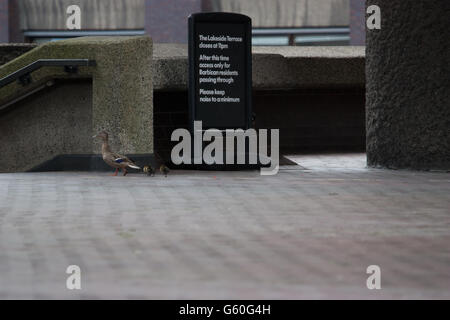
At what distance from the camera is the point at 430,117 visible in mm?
14273

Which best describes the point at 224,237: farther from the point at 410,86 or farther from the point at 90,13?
the point at 90,13

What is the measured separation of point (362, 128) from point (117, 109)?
8290 mm

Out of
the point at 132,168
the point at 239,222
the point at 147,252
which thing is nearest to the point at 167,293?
the point at 147,252

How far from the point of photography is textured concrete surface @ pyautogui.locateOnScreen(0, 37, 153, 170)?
13656mm

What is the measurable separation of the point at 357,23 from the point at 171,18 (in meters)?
4.67

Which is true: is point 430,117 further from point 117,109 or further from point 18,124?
point 18,124

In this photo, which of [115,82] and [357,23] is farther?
[357,23]

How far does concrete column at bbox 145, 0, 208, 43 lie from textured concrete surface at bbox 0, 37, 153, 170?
12.0 metres

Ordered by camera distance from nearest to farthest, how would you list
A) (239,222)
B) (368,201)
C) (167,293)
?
(167,293)
(239,222)
(368,201)

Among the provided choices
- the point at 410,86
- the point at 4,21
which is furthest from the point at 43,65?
the point at 4,21

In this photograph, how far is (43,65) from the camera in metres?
13.5

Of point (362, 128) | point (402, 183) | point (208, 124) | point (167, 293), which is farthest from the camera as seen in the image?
point (362, 128)

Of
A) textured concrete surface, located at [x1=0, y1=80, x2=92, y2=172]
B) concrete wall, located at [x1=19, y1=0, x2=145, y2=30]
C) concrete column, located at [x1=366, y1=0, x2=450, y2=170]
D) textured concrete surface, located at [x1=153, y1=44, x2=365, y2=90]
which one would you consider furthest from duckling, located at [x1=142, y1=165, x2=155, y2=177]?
concrete wall, located at [x1=19, y1=0, x2=145, y2=30]

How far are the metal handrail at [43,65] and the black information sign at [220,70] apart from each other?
5.46 ft
